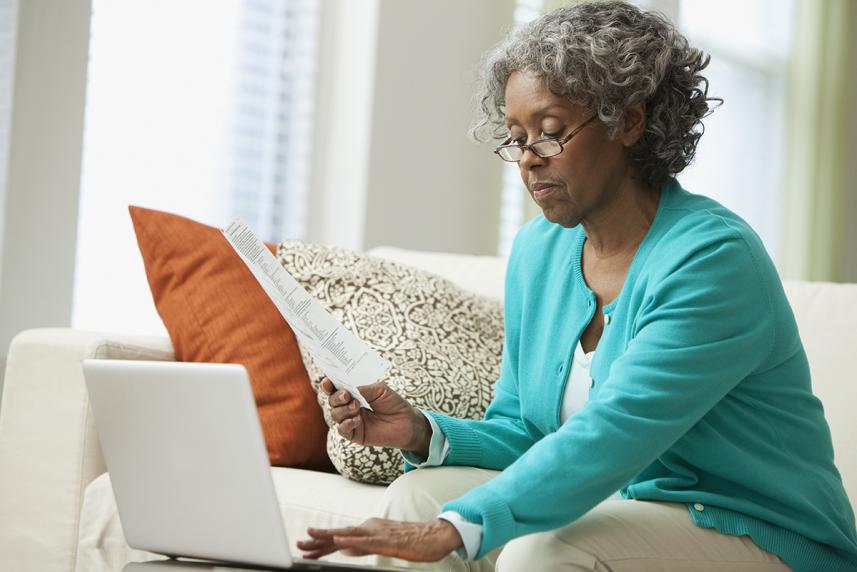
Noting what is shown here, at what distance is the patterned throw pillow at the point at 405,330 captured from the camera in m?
1.74

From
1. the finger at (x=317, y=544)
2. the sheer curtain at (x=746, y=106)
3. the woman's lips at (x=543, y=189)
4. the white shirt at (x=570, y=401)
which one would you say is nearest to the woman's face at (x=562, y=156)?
the woman's lips at (x=543, y=189)

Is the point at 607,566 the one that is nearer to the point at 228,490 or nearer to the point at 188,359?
the point at 228,490

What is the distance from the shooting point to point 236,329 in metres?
1.93

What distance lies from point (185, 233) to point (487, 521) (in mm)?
1095

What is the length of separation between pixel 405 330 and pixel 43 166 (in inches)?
43.1

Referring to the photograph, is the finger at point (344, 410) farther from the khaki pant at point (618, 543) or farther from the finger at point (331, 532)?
the finger at point (331, 532)

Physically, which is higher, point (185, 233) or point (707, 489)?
point (185, 233)

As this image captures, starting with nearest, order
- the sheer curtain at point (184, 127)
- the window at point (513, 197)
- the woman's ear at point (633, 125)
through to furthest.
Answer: the woman's ear at point (633, 125) < the sheer curtain at point (184, 127) < the window at point (513, 197)

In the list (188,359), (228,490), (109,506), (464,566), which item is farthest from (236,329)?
(228,490)

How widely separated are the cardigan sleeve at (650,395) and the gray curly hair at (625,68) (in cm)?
22

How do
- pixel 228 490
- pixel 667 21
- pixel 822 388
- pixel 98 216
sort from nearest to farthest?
pixel 228 490 < pixel 667 21 < pixel 822 388 < pixel 98 216

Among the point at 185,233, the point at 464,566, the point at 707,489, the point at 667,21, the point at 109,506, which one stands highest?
the point at 667,21

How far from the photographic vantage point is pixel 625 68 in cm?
139

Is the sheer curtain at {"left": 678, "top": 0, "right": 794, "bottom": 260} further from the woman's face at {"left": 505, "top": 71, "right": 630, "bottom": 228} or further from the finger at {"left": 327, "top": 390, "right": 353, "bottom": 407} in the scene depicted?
the finger at {"left": 327, "top": 390, "right": 353, "bottom": 407}
